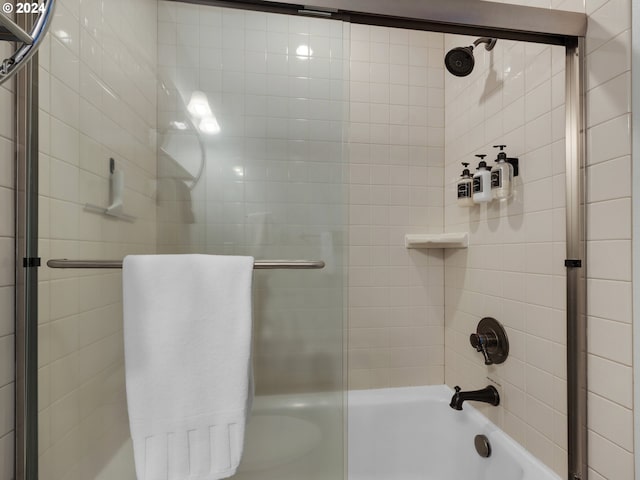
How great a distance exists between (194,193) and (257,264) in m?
0.26

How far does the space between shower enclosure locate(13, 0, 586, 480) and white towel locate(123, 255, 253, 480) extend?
0.32ft

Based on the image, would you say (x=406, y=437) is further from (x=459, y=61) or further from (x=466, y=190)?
(x=459, y=61)

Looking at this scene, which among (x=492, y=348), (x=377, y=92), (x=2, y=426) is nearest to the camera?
(x=2, y=426)

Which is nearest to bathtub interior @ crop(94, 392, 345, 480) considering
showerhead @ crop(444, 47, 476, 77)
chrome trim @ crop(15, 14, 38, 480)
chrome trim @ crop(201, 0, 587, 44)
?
chrome trim @ crop(15, 14, 38, 480)

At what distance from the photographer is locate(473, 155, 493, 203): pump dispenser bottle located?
1.30 meters

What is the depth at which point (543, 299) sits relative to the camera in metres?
1.13

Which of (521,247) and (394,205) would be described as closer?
(521,247)

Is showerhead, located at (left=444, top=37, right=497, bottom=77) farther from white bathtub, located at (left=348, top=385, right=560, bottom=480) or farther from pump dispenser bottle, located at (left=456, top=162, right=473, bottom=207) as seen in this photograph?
white bathtub, located at (left=348, top=385, right=560, bottom=480)

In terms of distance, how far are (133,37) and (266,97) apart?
38 cm

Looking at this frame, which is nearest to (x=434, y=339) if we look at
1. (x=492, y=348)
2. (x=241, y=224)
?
(x=492, y=348)

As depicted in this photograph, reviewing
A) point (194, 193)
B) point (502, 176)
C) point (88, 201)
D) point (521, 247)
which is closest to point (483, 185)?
point (502, 176)

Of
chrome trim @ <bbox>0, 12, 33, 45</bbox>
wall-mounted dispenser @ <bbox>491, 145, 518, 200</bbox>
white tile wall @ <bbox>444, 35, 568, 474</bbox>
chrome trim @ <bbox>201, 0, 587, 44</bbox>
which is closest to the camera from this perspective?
chrome trim @ <bbox>0, 12, 33, 45</bbox>

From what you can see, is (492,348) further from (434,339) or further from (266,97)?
(266,97)

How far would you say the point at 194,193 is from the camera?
0.96 m
